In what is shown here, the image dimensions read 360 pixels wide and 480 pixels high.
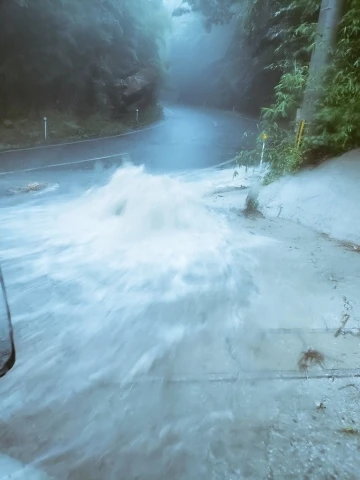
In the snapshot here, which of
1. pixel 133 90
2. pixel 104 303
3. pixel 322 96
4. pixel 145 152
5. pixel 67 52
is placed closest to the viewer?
pixel 104 303

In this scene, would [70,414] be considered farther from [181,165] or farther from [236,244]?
[181,165]

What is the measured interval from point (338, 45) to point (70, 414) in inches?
302

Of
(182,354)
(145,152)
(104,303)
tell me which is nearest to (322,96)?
(104,303)

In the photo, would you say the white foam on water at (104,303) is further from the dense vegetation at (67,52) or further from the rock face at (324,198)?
the dense vegetation at (67,52)

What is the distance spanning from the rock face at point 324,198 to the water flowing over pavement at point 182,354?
336mm

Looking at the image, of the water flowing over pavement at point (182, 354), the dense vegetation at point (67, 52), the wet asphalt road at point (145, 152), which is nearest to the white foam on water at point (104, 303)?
the water flowing over pavement at point (182, 354)

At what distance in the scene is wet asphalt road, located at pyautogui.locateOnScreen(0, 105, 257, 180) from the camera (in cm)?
1327

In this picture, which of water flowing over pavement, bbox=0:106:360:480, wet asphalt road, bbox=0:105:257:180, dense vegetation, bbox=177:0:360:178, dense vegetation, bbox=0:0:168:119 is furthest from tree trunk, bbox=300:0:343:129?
dense vegetation, bbox=0:0:168:119

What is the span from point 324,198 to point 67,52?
17.7 meters

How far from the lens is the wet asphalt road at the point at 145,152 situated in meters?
13.3

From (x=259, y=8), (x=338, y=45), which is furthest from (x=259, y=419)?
(x=259, y=8)

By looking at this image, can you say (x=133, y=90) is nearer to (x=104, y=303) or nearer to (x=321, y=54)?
(x=321, y=54)

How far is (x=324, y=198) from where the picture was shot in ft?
21.0

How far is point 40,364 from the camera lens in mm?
3121
